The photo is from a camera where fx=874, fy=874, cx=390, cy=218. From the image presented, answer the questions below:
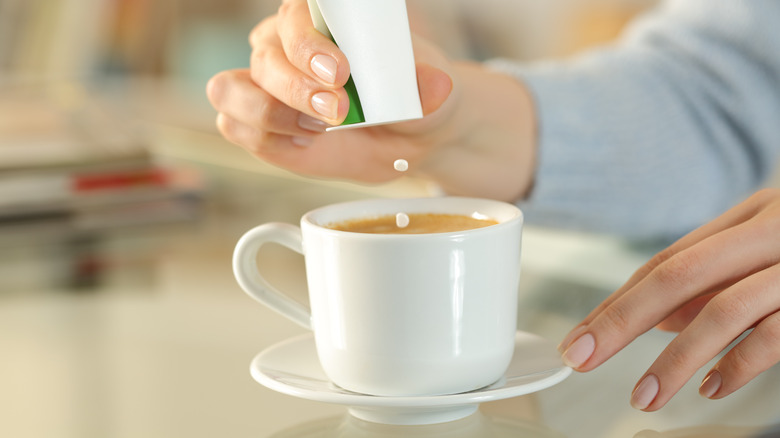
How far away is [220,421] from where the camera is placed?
0.53 m

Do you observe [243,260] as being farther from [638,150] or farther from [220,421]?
[638,150]

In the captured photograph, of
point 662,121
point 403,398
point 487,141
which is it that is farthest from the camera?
point 662,121

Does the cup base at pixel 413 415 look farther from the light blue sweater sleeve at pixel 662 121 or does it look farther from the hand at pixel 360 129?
the light blue sweater sleeve at pixel 662 121

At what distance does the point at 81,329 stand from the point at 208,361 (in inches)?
6.2

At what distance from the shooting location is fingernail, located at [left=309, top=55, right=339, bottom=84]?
49cm

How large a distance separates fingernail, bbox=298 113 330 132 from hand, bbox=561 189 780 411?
0.77 feet

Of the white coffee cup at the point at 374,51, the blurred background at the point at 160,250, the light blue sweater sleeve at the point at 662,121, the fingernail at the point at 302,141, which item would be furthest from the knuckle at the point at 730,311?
the light blue sweater sleeve at the point at 662,121

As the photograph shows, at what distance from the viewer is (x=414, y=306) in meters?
0.49

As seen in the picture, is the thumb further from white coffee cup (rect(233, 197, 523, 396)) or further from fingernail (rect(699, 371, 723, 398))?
fingernail (rect(699, 371, 723, 398))

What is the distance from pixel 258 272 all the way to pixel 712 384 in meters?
0.29

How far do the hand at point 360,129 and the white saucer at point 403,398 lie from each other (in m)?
0.16

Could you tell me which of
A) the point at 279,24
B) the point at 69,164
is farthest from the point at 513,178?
the point at 69,164

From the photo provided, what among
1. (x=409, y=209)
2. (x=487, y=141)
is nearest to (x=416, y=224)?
(x=409, y=209)

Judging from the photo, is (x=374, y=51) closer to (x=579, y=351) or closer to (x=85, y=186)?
(x=579, y=351)
